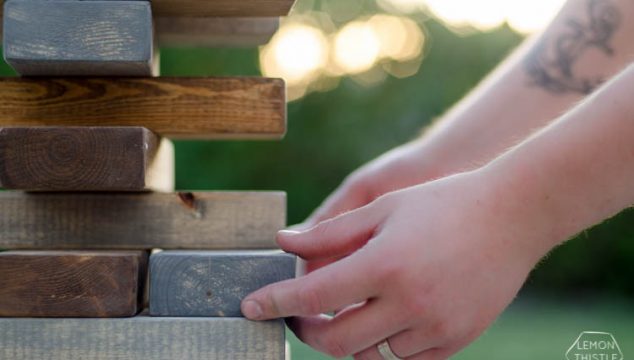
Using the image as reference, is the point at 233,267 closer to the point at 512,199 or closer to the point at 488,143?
the point at 512,199

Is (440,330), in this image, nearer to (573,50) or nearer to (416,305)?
(416,305)

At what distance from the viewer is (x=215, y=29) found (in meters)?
2.11

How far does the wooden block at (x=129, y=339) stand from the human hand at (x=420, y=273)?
0.24ft

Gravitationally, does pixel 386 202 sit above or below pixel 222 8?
below

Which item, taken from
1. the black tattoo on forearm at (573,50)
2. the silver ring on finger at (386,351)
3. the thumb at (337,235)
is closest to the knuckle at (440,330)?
the silver ring on finger at (386,351)

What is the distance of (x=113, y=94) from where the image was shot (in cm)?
175

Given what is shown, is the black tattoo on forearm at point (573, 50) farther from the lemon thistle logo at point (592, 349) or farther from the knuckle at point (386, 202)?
the knuckle at point (386, 202)

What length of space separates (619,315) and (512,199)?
8.22 meters

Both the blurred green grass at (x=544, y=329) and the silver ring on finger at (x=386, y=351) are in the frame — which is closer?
the silver ring on finger at (x=386, y=351)

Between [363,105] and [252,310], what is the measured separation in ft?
28.7

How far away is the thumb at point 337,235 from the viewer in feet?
5.32

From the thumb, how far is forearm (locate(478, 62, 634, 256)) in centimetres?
24

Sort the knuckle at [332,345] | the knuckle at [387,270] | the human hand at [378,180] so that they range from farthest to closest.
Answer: the human hand at [378,180], the knuckle at [332,345], the knuckle at [387,270]

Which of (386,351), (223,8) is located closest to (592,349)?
(386,351)
